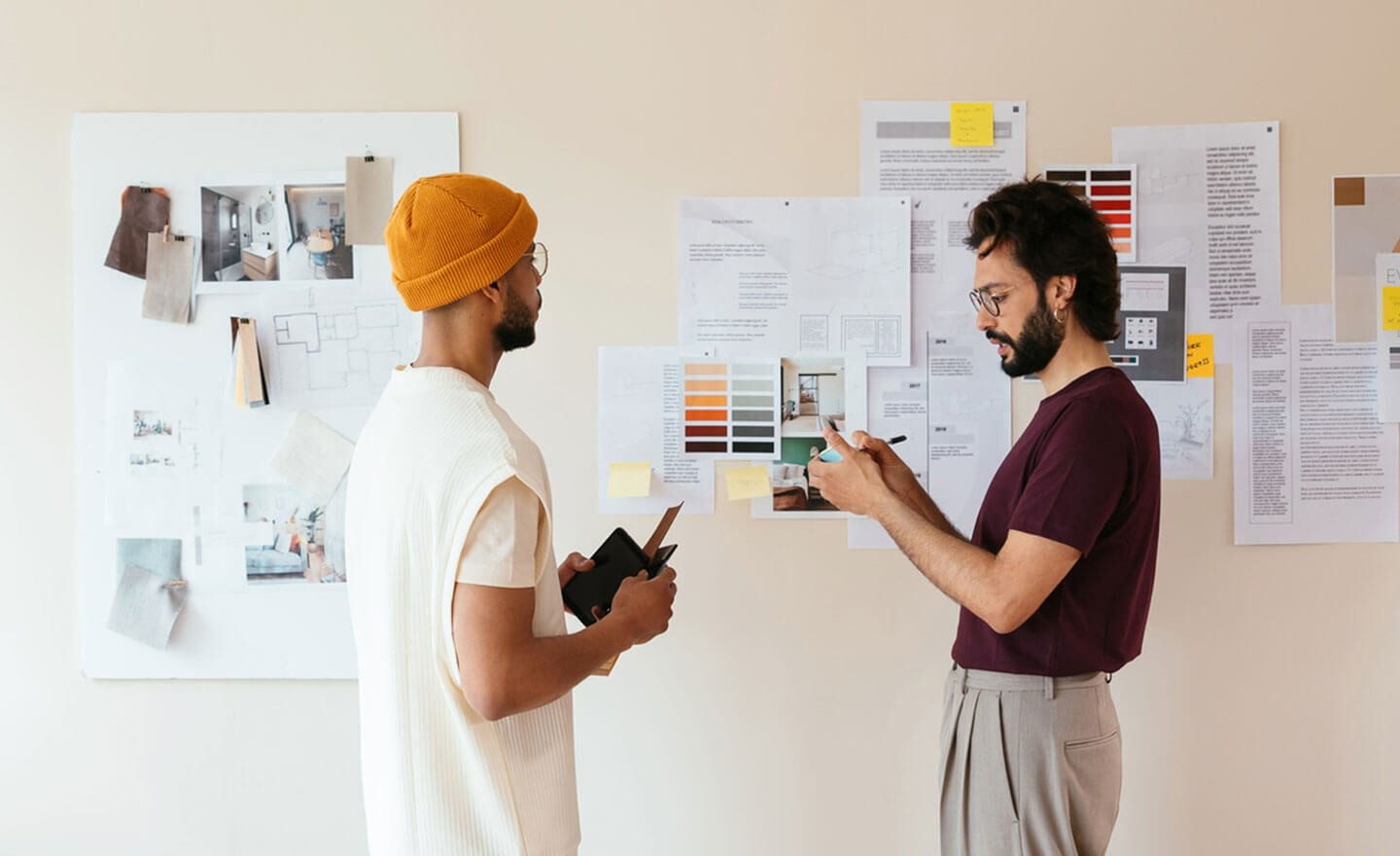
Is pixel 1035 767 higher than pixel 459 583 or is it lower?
lower

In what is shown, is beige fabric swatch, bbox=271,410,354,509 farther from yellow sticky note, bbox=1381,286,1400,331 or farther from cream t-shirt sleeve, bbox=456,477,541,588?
yellow sticky note, bbox=1381,286,1400,331

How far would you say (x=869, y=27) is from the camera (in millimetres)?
1804

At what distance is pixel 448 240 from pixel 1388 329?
188 cm

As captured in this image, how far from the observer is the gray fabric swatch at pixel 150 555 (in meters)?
1.84

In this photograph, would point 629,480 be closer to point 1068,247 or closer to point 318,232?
point 318,232

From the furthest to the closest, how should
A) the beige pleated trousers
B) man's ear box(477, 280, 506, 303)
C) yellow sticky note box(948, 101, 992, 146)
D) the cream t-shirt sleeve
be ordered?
yellow sticky note box(948, 101, 992, 146), the beige pleated trousers, man's ear box(477, 280, 506, 303), the cream t-shirt sleeve

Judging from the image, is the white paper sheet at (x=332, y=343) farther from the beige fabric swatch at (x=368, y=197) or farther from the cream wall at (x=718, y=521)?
the cream wall at (x=718, y=521)

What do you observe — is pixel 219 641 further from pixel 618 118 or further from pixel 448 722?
pixel 618 118

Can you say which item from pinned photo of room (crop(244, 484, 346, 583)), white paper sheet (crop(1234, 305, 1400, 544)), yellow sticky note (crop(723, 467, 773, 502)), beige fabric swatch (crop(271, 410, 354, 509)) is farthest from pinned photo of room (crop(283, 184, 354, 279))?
white paper sheet (crop(1234, 305, 1400, 544))

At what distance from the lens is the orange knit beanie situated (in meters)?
1.11

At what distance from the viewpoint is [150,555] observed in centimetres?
184

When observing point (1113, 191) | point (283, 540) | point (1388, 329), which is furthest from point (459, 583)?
point (1388, 329)

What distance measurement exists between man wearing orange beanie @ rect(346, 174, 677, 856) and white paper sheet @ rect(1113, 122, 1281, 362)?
4.37 feet

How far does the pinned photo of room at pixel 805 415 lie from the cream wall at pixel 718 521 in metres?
0.06
